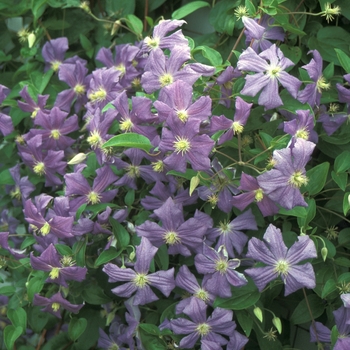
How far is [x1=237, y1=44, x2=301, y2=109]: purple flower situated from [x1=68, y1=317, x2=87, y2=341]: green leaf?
2.09ft

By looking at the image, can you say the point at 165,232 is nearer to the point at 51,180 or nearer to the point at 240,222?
the point at 240,222

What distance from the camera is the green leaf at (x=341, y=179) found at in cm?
136

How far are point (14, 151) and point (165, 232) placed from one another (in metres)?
0.67

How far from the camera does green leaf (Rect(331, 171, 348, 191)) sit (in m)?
1.36

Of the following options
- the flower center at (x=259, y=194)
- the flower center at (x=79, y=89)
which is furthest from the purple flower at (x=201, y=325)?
the flower center at (x=79, y=89)

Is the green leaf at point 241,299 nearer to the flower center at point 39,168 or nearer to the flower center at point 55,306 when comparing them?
the flower center at point 55,306

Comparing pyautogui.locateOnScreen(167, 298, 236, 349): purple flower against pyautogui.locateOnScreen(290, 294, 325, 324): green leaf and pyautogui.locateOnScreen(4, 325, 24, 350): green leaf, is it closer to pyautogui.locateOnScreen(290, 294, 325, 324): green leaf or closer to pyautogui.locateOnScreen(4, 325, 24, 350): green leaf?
pyautogui.locateOnScreen(290, 294, 325, 324): green leaf

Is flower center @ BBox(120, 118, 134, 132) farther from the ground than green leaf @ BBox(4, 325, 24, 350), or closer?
farther from the ground

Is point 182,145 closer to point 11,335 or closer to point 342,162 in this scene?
point 342,162

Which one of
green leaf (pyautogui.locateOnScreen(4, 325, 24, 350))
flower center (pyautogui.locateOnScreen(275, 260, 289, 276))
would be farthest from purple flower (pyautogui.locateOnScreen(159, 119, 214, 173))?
green leaf (pyautogui.locateOnScreen(4, 325, 24, 350))

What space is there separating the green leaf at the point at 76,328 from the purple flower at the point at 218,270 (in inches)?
14.0

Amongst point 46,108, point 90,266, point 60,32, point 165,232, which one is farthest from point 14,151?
point 165,232

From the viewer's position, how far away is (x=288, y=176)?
1.25 metres

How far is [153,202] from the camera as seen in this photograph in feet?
4.77
